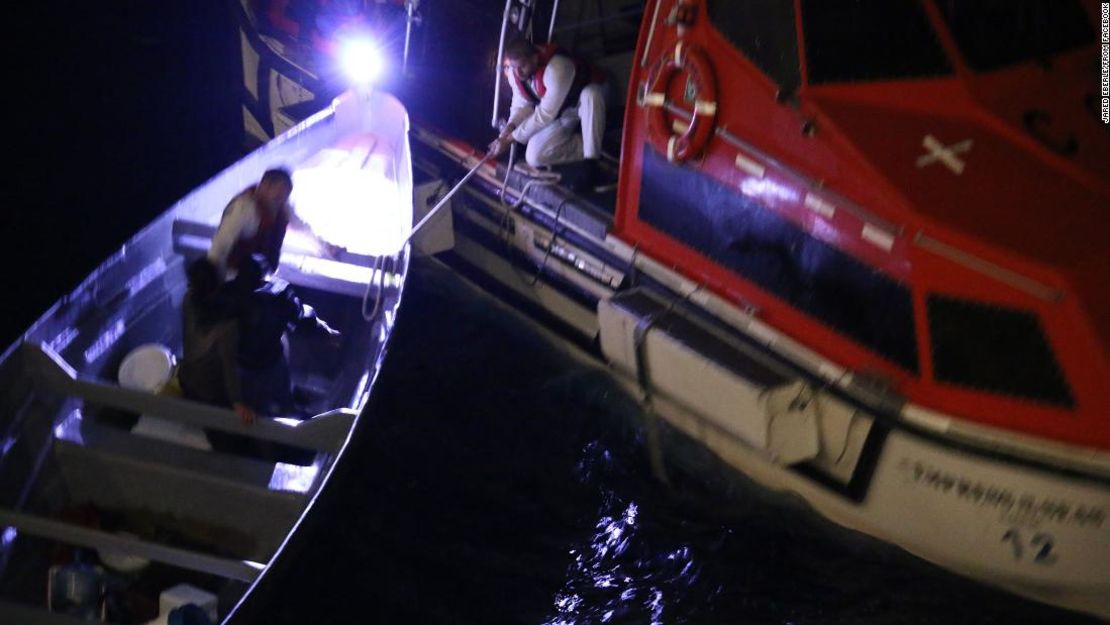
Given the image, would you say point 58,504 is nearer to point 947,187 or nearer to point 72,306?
point 72,306

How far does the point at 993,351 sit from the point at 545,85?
3.24 metres

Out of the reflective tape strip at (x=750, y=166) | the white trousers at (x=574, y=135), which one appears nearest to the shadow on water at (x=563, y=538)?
the white trousers at (x=574, y=135)

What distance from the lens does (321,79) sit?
8.12m

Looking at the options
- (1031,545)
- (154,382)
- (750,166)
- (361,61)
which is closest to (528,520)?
(154,382)

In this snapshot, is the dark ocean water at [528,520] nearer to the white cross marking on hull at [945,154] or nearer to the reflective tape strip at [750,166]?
the reflective tape strip at [750,166]

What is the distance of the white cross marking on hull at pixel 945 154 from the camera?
471cm

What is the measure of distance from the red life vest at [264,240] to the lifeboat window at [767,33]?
244 centimetres

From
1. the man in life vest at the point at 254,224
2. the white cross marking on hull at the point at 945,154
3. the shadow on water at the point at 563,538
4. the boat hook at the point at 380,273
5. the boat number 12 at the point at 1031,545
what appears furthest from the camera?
the boat hook at the point at 380,273

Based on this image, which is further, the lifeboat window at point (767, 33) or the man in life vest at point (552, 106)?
the man in life vest at point (552, 106)

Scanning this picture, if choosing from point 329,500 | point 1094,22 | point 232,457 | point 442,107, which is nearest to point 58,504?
point 232,457

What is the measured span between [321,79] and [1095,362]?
575 centimetres

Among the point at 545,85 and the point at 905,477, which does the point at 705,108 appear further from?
the point at 905,477

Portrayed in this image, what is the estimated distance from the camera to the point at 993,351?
4.58 meters

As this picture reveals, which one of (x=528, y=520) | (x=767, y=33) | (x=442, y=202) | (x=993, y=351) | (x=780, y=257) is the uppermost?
(x=767, y=33)
